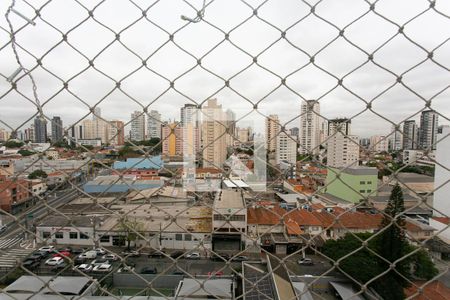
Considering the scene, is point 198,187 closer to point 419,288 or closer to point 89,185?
point 89,185

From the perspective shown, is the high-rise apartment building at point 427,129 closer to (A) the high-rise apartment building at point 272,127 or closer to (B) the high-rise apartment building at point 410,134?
(B) the high-rise apartment building at point 410,134

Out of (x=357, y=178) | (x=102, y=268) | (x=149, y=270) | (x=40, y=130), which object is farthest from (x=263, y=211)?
(x=149, y=270)

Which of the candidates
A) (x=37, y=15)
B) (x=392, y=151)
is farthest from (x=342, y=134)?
(x=37, y=15)

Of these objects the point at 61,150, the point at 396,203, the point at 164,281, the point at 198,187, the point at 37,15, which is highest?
the point at 37,15

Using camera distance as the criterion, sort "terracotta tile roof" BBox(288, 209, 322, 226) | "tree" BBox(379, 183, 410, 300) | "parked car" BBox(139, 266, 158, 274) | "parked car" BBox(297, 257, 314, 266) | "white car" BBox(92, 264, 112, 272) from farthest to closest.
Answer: "parked car" BBox(139, 266, 158, 274) < "parked car" BBox(297, 257, 314, 266) < "white car" BBox(92, 264, 112, 272) < "terracotta tile roof" BBox(288, 209, 322, 226) < "tree" BBox(379, 183, 410, 300)

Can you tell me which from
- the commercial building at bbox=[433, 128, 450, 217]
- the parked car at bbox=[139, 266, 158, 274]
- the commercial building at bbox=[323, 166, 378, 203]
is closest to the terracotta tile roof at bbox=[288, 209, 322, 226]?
the commercial building at bbox=[323, 166, 378, 203]

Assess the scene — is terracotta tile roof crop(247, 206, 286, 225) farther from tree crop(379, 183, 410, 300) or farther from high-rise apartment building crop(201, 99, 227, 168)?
tree crop(379, 183, 410, 300)
